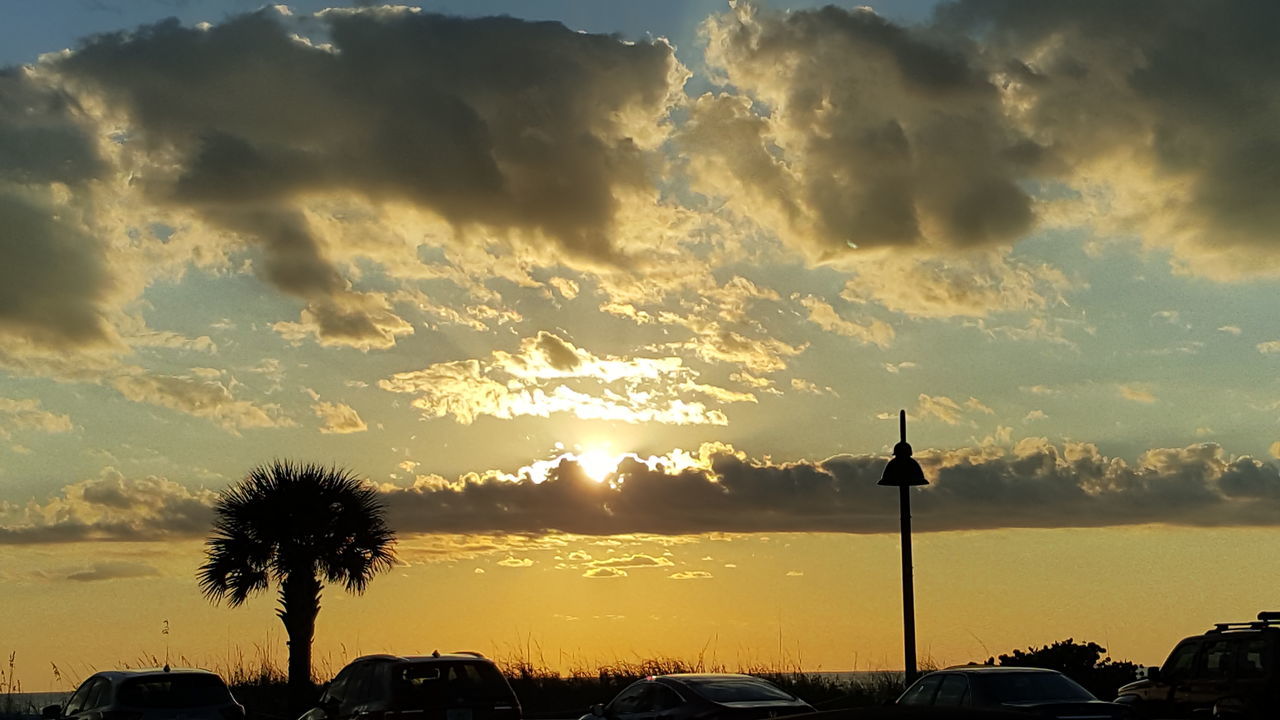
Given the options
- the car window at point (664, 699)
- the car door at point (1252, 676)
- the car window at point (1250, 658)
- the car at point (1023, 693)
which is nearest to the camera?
the car at point (1023, 693)

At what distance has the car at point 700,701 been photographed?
57.1ft

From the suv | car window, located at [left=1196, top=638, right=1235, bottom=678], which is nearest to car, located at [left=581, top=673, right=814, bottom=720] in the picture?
the suv

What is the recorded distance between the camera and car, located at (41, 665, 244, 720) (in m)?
19.5

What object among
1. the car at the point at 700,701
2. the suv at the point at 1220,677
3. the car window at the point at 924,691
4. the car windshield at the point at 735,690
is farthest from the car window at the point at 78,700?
the suv at the point at 1220,677

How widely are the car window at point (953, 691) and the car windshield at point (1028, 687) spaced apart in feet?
0.78

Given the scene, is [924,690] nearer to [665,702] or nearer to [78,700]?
[665,702]

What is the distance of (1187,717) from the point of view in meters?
19.7

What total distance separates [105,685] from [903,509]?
529 inches

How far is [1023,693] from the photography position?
1702 centimetres

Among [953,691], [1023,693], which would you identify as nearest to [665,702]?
[953,691]

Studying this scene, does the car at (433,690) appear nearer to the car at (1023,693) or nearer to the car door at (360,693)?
the car door at (360,693)

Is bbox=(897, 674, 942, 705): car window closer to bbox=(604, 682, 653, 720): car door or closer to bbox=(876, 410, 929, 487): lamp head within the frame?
bbox=(604, 682, 653, 720): car door

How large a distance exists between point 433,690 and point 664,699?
10.1ft

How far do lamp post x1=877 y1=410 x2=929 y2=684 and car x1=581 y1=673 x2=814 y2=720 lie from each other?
677 cm
